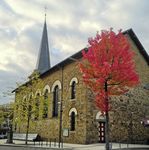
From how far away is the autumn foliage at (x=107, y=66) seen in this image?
24.8 m

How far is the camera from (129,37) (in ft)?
125

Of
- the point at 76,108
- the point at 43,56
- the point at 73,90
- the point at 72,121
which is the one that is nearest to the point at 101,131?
the point at 72,121

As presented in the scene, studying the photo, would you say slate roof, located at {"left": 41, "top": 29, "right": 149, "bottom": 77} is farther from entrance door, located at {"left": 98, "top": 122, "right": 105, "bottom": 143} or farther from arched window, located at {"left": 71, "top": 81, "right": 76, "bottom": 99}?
entrance door, located at {"left": 98, "top": 122, "right": 105, "bottom": 143}

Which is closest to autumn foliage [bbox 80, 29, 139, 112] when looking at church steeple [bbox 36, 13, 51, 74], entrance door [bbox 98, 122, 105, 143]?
entrance door [bbox 98, 122, 105, 143]

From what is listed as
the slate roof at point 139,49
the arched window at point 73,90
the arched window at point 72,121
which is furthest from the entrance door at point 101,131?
the slate roof at point 139,49

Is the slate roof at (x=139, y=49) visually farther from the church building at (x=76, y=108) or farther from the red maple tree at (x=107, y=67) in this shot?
the red maple tree at (x=107, y=67)

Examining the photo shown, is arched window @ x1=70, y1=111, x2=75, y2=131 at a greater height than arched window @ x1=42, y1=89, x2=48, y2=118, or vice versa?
arched window @ x1=42, y1=89, x2=48, y2=118

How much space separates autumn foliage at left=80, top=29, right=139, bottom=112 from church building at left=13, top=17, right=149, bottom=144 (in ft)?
22.7

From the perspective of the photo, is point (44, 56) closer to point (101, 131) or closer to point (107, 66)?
point (101, 131)

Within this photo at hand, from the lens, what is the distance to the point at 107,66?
80.5 feet

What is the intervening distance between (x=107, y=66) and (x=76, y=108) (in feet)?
33.8

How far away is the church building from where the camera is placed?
32656 millimetres

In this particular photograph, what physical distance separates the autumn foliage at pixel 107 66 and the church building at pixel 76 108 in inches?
273

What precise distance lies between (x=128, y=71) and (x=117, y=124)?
426 inches
